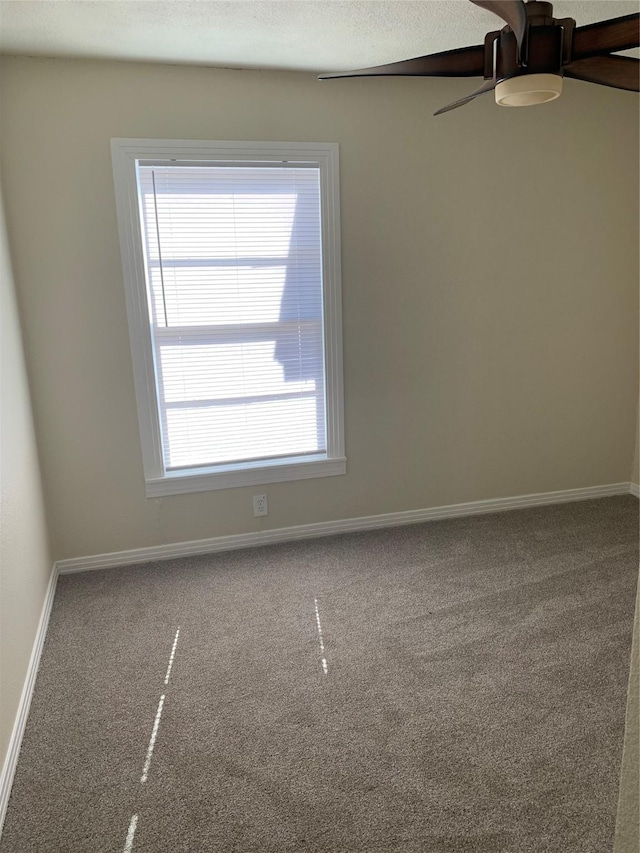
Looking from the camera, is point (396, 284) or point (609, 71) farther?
point (396, 284)

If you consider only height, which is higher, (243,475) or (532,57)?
(532,57)

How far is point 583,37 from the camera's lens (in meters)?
1.53

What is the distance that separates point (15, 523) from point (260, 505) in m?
1.32

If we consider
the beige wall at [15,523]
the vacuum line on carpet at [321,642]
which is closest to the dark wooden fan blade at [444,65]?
the beige wall at [15,523]

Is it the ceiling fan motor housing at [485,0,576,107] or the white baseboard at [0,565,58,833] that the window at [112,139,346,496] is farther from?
the ceiling fan motor housing at [485,0,576,107]

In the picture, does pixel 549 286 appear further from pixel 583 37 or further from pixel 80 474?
pixel 80 474

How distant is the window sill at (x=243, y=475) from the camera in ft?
10.2

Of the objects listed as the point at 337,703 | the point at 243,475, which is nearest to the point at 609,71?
the point at 337,703

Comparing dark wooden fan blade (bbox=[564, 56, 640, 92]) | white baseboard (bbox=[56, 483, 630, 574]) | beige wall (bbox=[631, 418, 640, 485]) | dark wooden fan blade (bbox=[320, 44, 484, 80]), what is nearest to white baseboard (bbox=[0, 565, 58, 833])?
white baseboard (bbox=[56, 483, 630, 574])

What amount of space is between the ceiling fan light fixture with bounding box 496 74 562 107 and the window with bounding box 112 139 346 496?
1398mm

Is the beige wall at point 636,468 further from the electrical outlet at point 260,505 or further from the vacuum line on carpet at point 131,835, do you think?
the vacuum line on carpet at point 131,835

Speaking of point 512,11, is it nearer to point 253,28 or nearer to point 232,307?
point 253,28

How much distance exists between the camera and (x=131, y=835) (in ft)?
5.31

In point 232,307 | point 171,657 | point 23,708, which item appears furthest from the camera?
point 232,307
